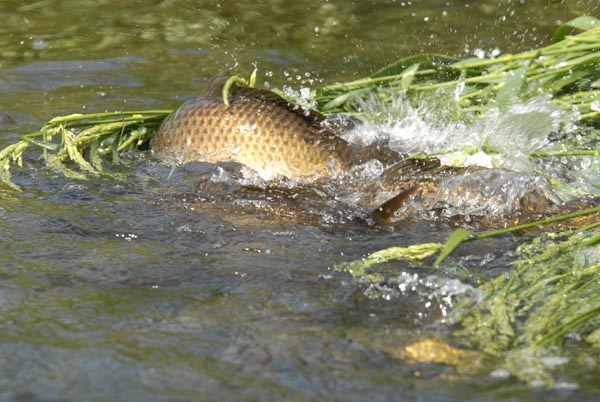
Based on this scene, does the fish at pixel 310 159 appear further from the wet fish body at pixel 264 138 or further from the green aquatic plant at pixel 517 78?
the green aquatic plant at pixel 517 78

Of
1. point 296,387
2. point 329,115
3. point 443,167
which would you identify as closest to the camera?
point 296,387

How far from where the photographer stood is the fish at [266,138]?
4891 millimetres

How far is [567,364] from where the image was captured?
9.62 feet

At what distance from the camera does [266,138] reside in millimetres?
4891

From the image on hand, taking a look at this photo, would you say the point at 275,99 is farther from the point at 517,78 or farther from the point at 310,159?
the point at 517,78

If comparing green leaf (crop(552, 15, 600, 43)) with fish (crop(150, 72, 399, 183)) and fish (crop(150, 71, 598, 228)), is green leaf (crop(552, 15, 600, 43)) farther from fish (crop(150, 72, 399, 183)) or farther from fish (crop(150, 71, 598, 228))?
fish (crop(150, 72, 399, 183))

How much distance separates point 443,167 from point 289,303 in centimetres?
140

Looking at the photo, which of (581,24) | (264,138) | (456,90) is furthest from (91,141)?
(581,24)

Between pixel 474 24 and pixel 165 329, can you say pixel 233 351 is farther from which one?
pixel 474 24

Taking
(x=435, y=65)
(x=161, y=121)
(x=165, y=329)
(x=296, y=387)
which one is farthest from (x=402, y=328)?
(x=161, y=121)

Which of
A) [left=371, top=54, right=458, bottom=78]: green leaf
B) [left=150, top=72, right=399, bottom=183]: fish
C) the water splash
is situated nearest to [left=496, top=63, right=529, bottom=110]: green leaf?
the water splash

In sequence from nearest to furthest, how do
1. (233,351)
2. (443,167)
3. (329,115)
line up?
(233,351)
(443,167)
(329,115)

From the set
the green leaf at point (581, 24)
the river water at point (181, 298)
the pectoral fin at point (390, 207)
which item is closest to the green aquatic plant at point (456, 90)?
the green leaf at point (581, 24)

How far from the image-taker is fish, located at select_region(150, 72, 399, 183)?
4.89 meters
